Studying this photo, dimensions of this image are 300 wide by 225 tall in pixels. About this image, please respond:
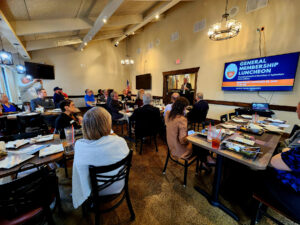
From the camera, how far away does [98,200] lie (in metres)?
1.11

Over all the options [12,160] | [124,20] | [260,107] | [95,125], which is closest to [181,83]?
[260,107]

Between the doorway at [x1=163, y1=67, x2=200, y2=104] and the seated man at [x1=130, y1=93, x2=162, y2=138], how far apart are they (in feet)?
11.1

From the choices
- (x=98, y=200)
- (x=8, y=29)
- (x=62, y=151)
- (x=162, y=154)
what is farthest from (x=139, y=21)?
(x=98, y=200)

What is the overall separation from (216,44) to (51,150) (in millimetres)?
5573

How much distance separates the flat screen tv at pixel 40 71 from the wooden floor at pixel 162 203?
653 cm

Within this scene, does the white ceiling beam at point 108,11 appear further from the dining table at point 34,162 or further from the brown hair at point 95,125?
the dining table at point 34,162

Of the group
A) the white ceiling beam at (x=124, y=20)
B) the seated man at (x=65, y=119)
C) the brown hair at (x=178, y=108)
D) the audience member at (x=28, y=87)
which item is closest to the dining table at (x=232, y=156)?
the brown hair at (x=178, y=108)

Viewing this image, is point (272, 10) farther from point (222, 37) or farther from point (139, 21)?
point (139, 21)

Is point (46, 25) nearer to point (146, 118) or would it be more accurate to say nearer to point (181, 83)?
point (146, 118)

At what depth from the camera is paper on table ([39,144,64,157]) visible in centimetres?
129

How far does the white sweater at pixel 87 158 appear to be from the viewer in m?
1.01

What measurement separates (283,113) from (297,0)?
9.23ft

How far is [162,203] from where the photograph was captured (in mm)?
1603

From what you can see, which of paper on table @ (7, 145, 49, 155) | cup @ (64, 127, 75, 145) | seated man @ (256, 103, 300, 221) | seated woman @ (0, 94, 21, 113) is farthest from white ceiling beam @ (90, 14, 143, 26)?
seated man @ (256, 103, 300, 221)
